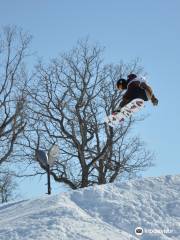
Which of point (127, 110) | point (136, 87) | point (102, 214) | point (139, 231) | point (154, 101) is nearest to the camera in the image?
point (139, 231)

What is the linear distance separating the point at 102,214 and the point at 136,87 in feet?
13.1

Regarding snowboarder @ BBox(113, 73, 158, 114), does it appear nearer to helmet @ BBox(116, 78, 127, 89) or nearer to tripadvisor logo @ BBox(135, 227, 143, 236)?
helmet @ BBox(116, 78, 127, 89)

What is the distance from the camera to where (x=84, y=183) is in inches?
1053

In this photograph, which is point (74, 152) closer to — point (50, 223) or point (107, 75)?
point (107, 75)

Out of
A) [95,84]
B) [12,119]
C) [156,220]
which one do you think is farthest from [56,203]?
[95,84]

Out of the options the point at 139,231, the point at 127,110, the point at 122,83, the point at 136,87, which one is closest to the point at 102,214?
the point at 139,231

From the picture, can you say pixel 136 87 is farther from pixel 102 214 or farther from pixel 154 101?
pixel 102 214

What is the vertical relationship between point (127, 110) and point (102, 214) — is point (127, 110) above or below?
above

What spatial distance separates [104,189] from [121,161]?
59.9 ft

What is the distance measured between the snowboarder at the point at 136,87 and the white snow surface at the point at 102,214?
7.07ft

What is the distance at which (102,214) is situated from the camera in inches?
416

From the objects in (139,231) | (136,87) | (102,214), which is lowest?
(139,231)

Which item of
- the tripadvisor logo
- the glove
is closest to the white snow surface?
the tripadvisor logo

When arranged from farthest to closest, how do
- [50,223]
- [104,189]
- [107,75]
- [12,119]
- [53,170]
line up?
[107,75] < [53,170] < [12,119] < [104,189] < [50,223]
